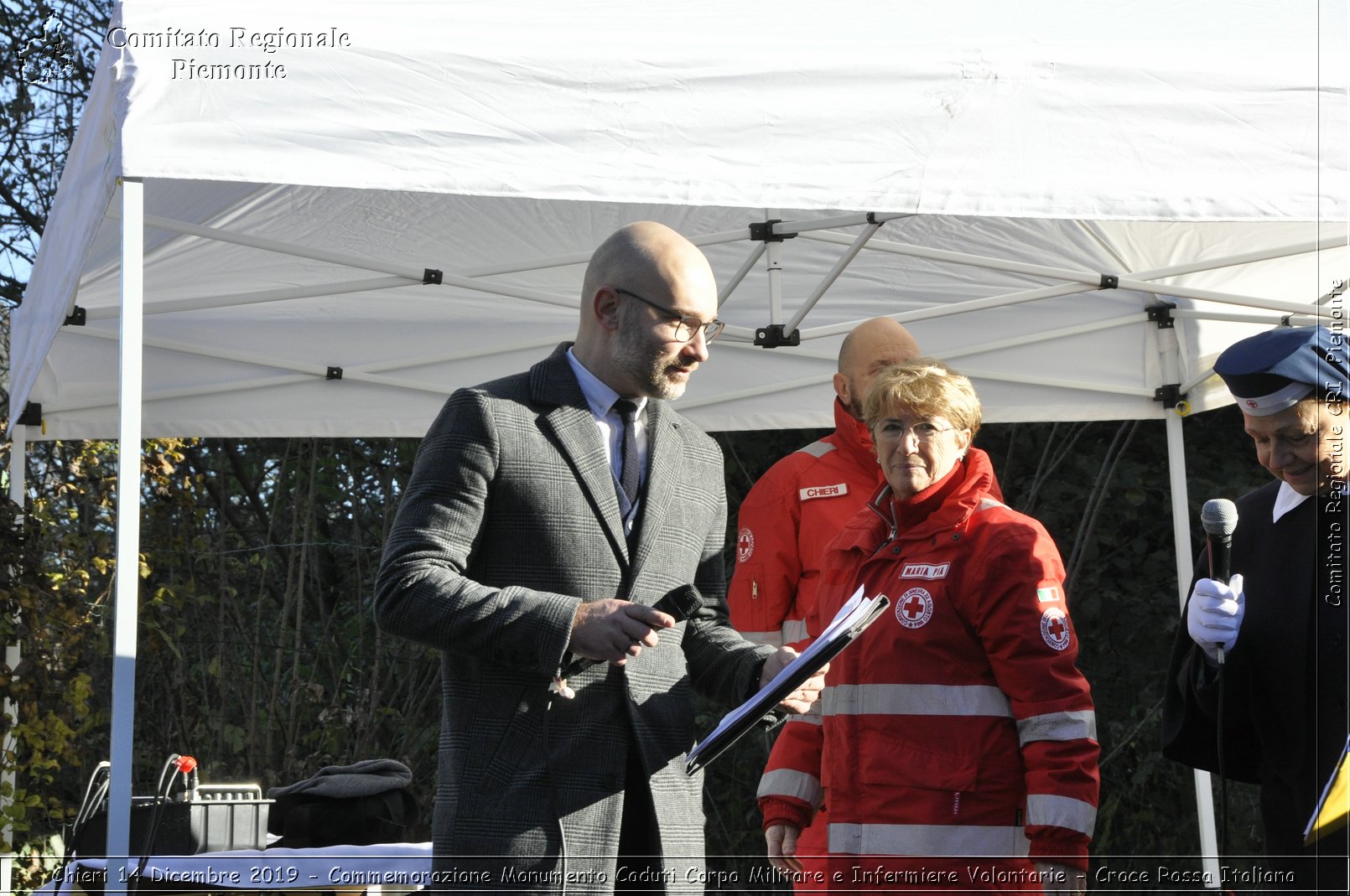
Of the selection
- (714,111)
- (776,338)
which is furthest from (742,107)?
(776,338)

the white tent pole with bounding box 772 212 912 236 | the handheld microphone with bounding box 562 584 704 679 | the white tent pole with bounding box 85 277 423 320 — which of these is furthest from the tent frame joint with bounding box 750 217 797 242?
Answer: the handheld microphone with bounding box 562 584 704 679

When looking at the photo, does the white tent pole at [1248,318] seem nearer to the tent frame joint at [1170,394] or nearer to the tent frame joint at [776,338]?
the tent frame joint at [1170,394]

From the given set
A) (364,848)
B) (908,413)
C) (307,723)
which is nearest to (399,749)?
(307,723)

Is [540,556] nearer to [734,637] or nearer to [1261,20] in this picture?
[734,637]

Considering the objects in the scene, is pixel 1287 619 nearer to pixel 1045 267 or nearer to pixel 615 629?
pixel 615 629

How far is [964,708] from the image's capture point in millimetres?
2738

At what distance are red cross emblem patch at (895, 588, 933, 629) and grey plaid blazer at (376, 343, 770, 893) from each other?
0.48m

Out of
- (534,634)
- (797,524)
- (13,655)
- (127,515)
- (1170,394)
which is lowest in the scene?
(534,634)

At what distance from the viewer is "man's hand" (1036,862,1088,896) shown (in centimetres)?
261

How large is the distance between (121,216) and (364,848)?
1.82 metres

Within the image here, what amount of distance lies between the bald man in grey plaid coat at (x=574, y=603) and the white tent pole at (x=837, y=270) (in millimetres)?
1783

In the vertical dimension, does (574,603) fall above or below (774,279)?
below

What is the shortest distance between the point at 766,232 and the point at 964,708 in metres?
2.21

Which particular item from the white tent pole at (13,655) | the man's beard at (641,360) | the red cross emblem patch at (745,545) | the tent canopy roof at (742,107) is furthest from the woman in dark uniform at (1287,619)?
the white tent pole at (13,655)
